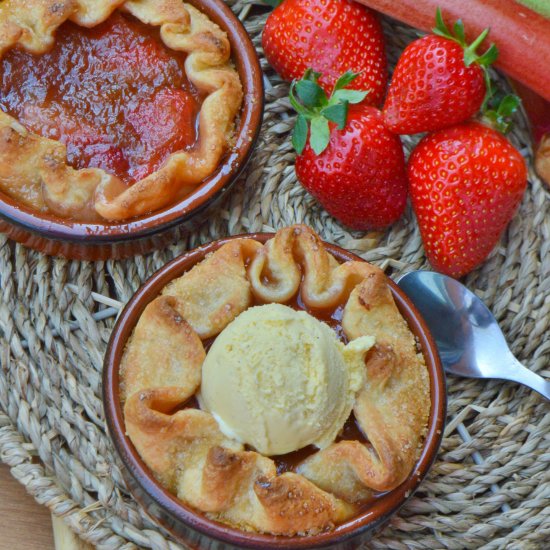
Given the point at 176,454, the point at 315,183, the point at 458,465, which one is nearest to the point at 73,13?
the point at 315,183

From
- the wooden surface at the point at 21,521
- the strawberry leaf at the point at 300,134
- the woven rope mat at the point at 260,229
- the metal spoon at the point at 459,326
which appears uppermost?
the strawberry leaf at the point at 300,134

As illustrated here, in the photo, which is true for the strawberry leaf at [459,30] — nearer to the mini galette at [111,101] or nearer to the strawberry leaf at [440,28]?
the strawberry leaf at [440,28]

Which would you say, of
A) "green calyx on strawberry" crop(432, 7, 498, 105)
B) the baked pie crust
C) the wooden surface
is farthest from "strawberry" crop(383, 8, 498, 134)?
the wooden surface

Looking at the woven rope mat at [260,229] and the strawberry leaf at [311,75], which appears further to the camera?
the strawberry leaf at [311,75]

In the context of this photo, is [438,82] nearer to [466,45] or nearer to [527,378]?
[466,45]

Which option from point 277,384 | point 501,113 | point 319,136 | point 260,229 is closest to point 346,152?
point 319,136

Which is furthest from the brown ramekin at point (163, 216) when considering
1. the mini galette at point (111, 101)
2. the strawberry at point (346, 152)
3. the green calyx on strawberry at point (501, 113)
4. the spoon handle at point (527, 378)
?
the spoon handle at point (527, 378)

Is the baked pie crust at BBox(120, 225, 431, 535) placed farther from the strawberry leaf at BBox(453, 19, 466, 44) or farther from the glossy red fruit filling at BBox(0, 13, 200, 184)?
the strawberry leaf at BBox(453, 19, 466, 44)

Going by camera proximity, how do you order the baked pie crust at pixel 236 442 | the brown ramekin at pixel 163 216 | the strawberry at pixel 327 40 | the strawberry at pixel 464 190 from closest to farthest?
1. the baked pie crust at pixel 236 442
2. the brown ramekin at pixel 163 216
3. the strawberry at pixel 464 190
4. the strawberry at pixel 327 40
